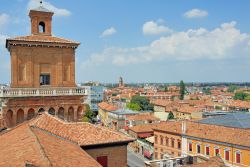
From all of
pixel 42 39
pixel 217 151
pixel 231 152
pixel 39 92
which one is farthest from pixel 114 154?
pixel 217 151

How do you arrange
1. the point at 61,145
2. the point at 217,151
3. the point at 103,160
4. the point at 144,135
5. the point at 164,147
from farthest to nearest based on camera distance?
1. the point at 144,135
2. the point at 164,147
3. the point at 217,151
4. the point at 103,160
5. the point at 61,145

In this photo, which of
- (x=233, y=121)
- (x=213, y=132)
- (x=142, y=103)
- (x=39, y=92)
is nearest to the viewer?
(x=39, y=92)

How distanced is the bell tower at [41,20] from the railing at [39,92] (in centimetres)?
480

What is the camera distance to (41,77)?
77.4 feet

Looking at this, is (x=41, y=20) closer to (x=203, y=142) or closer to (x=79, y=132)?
(x=79, y=132)

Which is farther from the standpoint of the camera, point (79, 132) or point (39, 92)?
point (39, 92)

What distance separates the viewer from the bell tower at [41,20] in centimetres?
2406

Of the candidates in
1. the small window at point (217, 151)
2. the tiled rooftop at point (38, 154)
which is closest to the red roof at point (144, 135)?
the small window at point (217, 151)

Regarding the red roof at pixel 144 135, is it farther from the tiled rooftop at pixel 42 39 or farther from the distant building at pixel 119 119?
the tiled rooftop at pixel 42 39

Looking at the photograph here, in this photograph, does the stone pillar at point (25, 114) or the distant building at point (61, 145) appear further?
the stone pillar at point (25, 114)

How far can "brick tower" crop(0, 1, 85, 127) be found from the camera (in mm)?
21844

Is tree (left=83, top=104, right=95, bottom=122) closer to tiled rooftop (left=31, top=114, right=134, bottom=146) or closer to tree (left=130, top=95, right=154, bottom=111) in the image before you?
tiled rooftop (left=31, top=114, right=134, bottom=146)

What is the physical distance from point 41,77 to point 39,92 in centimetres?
165

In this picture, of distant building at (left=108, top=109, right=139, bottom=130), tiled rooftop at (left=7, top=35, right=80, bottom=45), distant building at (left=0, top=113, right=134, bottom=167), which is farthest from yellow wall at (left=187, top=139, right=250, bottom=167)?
distant building at (left=108, top=109, right=139, bottom=130)
